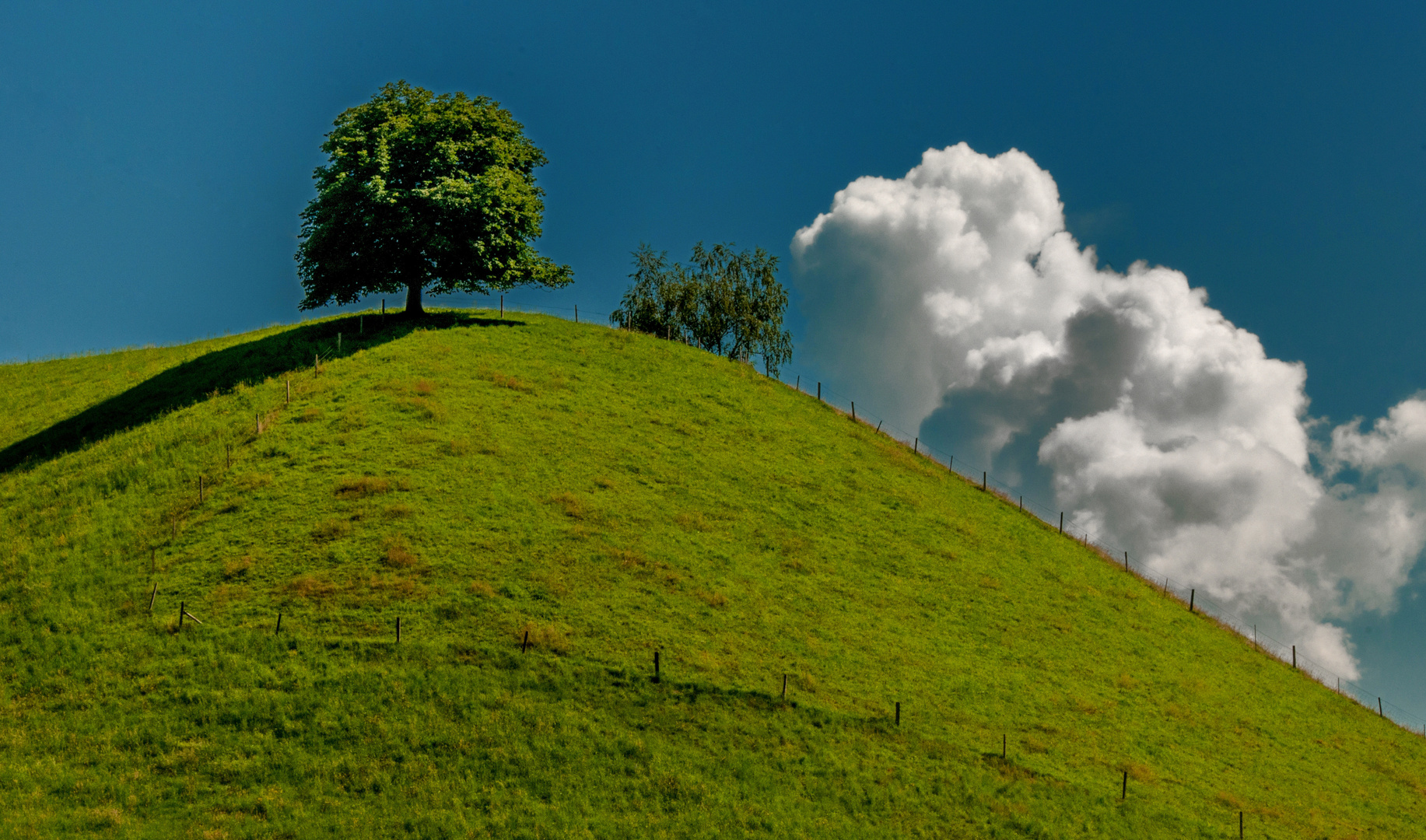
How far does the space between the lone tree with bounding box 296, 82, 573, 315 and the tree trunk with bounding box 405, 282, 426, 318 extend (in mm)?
135

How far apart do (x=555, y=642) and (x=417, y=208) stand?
4170 cm

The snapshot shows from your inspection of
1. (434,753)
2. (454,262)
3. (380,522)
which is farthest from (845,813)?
(454,262)

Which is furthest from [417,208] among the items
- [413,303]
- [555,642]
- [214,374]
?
[555,642]

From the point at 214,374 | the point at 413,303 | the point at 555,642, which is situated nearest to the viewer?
the point at 555,642

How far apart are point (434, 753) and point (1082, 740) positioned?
92.4 feet

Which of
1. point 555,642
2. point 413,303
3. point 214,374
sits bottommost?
Answer: point 555,642

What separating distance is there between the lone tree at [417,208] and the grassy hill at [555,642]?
631 centimetres

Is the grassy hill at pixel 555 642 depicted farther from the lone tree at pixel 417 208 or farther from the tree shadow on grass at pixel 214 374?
the lone tree at pixel 417 208

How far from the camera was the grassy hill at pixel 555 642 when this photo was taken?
27.9m

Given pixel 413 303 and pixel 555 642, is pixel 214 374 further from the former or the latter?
pixel 555 642

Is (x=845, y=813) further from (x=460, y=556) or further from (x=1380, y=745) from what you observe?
(x=1380, y=745)

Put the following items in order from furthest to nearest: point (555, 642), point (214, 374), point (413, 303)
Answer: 1. point (413, 303)
2. point (214, 374)
3. point (555, 642)

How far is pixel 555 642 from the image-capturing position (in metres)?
33.6

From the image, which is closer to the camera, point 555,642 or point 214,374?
point 555,642
